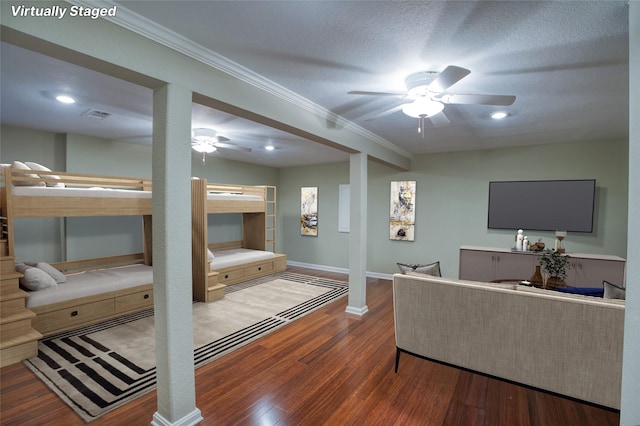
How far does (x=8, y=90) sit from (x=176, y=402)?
10.0 feet

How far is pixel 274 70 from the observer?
2.16m

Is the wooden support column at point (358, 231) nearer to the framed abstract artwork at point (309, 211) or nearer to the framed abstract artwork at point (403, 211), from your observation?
the framed abstract artwork at point (403, 211)

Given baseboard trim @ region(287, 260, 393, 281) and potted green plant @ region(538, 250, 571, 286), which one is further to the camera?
baseboard trim @ region(287, 260, 393, 281)

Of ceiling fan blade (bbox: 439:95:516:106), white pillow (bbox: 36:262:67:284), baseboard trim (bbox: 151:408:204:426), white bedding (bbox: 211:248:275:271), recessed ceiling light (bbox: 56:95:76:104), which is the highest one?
recessed ceiling light (bbox: 56:95:76:104)

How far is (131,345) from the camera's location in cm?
308

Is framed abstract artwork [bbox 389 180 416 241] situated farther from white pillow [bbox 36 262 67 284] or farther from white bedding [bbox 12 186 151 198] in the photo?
white pillow [bbox 36 262 67 284]

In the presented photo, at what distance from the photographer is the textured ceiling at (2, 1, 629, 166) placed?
1501mm

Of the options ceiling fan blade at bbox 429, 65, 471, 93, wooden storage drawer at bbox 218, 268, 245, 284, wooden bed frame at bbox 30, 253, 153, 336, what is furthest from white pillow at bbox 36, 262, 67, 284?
ceiling fan blade at bbox 429, 65, 471, 93

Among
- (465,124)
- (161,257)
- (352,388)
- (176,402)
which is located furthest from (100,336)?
(465,124)

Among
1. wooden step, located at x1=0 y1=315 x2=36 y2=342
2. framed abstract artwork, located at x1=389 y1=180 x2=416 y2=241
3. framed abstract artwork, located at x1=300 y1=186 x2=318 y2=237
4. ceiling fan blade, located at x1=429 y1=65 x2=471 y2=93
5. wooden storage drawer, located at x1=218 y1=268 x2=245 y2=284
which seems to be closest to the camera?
ceiling fan blade, located at x1=429 y1=65 x2=471 y2=93

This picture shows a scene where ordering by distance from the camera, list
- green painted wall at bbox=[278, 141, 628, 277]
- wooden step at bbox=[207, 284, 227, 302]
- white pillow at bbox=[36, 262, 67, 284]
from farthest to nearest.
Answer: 1. wooden step at bbox=[207, 284, 227, 302]
2. green painted wall at bbox=[278, 141, 628, 277]
3. white pillow at bbox=[36, 262, 67, 284]

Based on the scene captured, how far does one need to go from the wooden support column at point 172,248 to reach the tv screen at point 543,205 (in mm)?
4897

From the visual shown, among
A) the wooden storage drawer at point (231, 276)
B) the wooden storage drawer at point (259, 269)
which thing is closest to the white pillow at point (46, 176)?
the wooden storage drawer at point (231, 276)

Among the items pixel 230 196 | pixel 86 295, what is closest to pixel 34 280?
pixel 86 295
